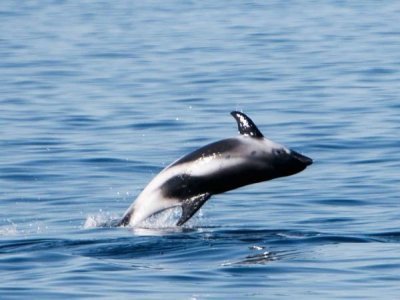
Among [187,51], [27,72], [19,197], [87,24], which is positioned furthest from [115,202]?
[87,24]

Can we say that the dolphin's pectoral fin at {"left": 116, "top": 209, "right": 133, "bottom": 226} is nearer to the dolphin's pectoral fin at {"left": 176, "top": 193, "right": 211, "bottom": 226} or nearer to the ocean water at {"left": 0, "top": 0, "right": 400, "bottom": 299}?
the ocean water at {"left": 0, "top": 0, "right": 400, "bottom": 299}

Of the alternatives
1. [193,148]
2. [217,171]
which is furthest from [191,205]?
[193,148]

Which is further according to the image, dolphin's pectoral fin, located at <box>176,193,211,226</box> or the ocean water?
dolphin's pectoral fin, located at <box>176,193,211,226</box>

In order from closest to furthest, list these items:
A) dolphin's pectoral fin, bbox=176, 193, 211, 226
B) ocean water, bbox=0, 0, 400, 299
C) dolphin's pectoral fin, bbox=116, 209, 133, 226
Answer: ocean water, bbox=0, 0, 400, 299
dolphin's pectoral fin, bbox=176, 193, 211, 226
dolphin's pectoral fin, bbox=116, 209, 133, 226

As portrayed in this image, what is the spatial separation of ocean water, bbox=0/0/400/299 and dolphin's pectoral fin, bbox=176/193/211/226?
0.21 m

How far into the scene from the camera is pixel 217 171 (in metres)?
15.6

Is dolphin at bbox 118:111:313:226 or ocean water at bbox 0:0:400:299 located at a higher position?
dolphin at bbox 118:111:313:226

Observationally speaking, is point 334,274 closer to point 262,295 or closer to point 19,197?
point 262,295

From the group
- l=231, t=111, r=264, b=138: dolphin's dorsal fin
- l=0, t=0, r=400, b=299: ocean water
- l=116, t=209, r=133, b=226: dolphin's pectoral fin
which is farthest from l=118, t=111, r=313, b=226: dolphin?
l=0, t=0, r=400, b=299: ocean water

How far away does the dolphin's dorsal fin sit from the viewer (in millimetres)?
15547

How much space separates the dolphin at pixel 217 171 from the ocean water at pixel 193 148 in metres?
0.33

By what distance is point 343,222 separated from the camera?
672 inches

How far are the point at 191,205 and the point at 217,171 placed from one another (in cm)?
41

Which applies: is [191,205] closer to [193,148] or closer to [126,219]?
[126,219]
